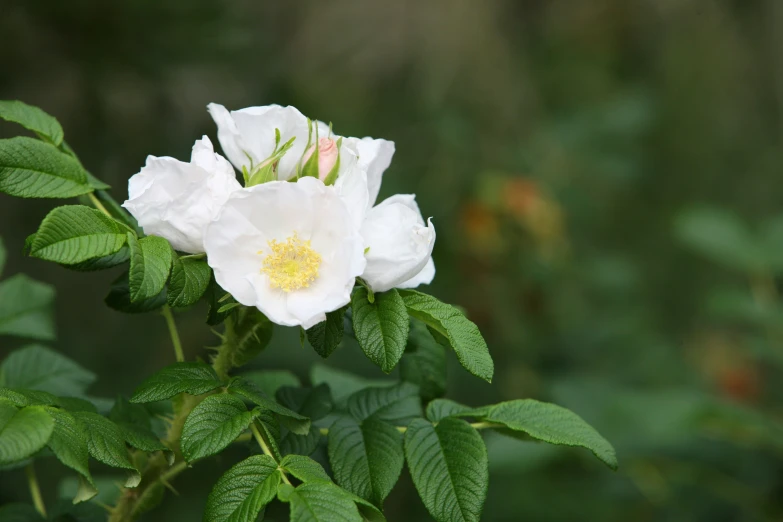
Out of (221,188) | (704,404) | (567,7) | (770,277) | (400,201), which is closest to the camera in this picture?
(221,188)

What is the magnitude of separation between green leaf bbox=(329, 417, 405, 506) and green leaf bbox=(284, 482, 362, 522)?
95mm

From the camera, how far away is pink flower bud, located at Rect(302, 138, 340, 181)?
0.91m

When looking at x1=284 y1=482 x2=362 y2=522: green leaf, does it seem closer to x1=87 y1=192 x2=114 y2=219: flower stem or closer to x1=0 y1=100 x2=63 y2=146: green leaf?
x1=87 y1=192 x2=114 y2=219: flower stem

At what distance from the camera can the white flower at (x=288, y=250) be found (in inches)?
32.8

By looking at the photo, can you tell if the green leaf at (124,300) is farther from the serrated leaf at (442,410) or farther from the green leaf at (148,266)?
the serrated leaf at (442,410)

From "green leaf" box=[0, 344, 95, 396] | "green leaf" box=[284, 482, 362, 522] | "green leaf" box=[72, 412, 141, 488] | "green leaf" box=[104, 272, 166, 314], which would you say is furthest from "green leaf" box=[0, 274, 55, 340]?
"green leaf" box=[284, 482, 362, 522]

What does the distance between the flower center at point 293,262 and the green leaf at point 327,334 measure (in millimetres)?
46

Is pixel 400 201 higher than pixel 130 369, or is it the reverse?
pixel 400 201

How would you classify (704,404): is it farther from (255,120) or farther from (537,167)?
(255,120)

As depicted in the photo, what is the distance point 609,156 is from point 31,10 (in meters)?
2.13

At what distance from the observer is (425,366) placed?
1.09 m

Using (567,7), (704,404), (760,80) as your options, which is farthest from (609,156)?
(760,80)

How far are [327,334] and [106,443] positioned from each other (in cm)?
25

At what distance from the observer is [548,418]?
37.1 inches
